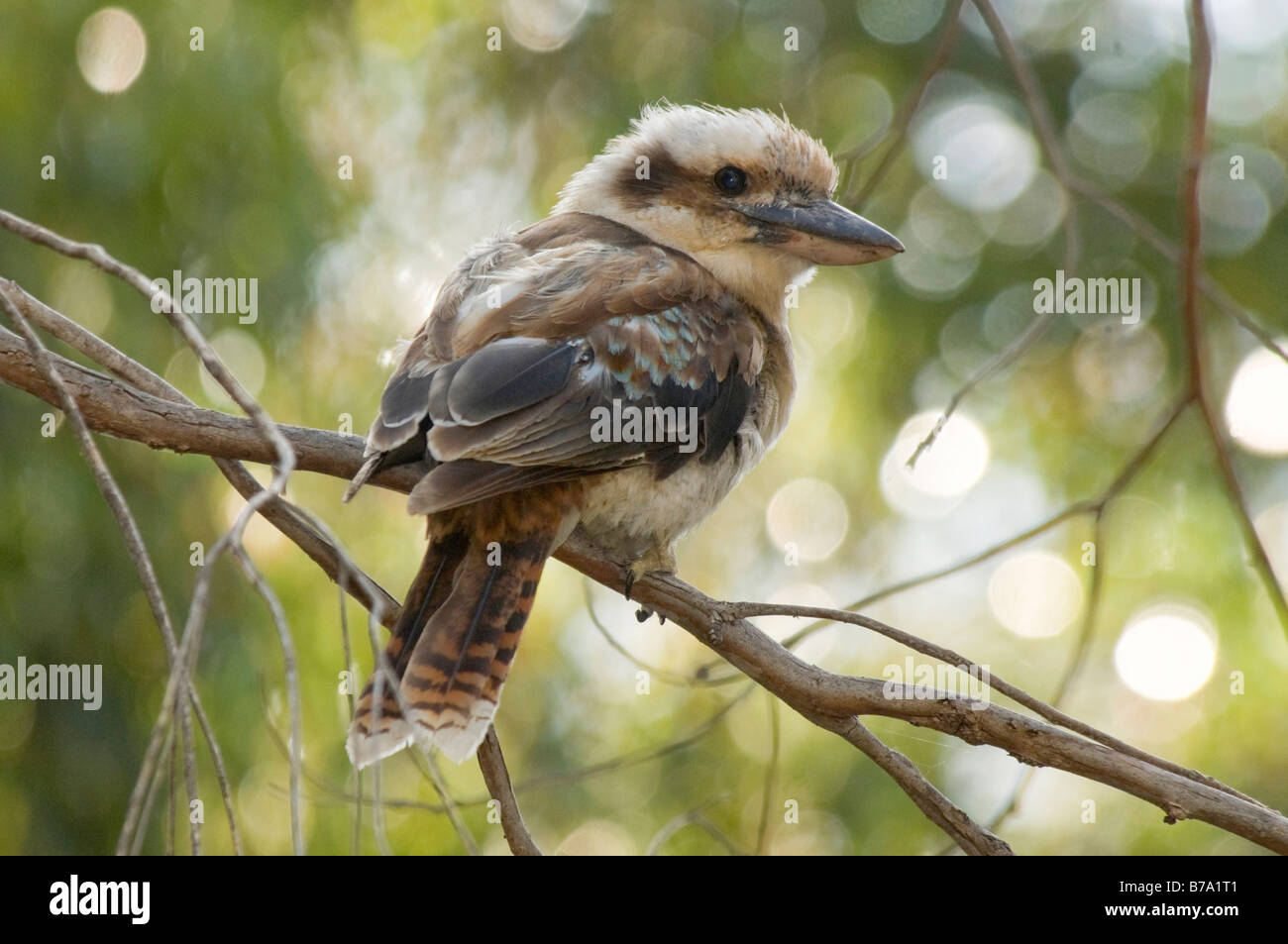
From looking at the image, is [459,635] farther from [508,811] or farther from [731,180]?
[731,180]

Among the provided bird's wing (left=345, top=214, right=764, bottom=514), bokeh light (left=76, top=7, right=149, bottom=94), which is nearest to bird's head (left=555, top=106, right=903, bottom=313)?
bird's wing (left=345, top=214, right=764, bottom=514)

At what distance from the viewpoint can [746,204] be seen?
305cm

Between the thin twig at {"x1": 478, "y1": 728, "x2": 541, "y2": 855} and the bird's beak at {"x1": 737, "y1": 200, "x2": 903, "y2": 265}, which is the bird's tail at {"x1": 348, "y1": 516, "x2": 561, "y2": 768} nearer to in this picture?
the thin twig at {"x1": 478, "y1": 728, "x2": 541, "y2": 855}

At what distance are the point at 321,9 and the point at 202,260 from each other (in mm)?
1155

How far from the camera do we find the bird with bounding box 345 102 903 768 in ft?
7.30

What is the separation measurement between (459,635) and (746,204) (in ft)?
4.23

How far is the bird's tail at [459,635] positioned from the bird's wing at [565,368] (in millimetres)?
179

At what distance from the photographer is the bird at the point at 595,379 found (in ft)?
7.30

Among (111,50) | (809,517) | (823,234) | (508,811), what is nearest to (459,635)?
(508,811)

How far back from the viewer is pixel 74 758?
3.83m

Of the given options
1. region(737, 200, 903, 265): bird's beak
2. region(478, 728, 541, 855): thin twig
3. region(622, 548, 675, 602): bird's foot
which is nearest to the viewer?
region(478, 728, 541, 855): thin twig

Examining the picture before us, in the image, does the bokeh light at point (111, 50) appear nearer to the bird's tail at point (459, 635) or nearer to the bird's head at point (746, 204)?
the bird's head at point (746, 204)

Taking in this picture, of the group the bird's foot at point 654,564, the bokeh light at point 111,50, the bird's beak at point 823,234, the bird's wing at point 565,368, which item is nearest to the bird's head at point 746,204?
the bird's beak at point 823,234
